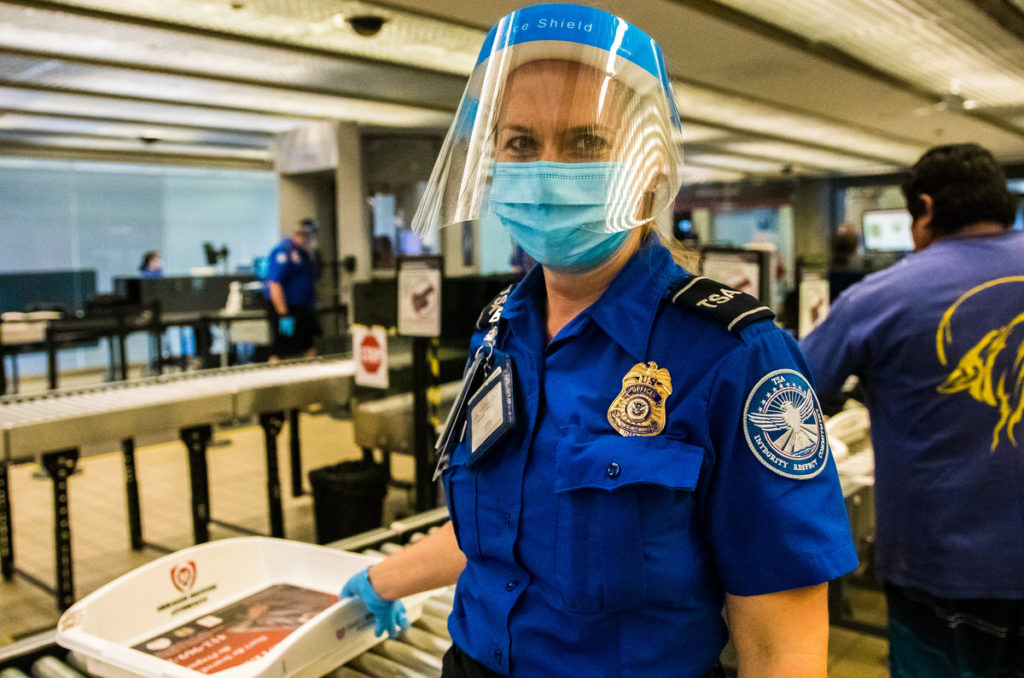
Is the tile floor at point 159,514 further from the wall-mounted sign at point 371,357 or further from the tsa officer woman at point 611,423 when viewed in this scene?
the tsa officer woman at point 611,423

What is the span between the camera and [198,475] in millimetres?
3975

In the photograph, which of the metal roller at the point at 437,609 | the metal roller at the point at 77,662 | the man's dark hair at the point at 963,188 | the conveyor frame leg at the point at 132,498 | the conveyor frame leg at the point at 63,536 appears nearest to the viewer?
the metal roller at the point at 77,662

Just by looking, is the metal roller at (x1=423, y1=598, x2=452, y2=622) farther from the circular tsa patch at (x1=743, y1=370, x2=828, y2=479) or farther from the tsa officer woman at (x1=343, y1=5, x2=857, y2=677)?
the circular tsa patch at (x1=743, y1=370, x2=828, y2=479)

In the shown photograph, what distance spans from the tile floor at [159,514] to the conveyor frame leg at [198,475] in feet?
1.99

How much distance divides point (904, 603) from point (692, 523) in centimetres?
127

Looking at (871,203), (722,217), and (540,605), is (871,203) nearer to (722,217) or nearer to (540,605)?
(722,217)

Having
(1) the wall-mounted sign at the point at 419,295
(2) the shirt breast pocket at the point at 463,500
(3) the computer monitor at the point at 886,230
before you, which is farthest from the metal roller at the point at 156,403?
(3) the computer monitor at the point at 886,230

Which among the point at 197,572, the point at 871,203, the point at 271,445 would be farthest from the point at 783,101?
the point at 871,203

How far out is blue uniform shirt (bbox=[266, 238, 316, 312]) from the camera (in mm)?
7289

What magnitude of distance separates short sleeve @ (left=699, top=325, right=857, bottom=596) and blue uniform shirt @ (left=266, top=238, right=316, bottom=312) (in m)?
6.84

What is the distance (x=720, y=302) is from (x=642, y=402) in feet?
0.45

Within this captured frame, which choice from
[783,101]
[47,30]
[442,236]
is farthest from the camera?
[442,236]

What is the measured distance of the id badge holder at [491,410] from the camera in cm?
95

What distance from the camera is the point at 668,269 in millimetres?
980
